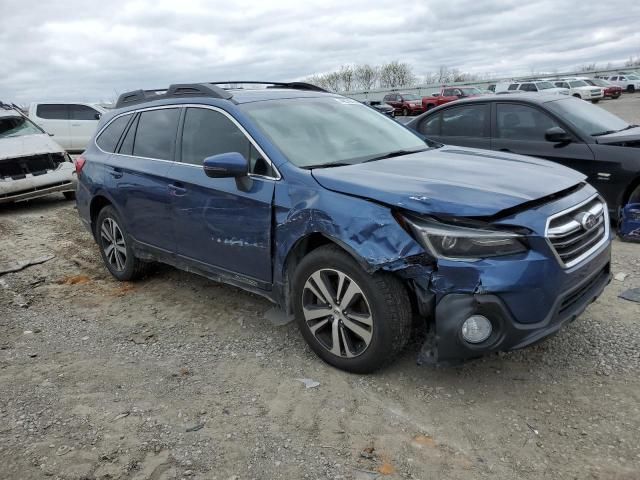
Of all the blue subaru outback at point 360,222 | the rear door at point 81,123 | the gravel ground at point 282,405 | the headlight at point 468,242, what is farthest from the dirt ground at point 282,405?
the rear door at point 81,123

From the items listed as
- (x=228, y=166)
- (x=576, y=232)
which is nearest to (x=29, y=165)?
(x=228, y=166)

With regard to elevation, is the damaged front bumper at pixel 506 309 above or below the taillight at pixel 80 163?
below

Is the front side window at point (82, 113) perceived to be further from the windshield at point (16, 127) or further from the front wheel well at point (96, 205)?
the front wheel well at point (96, 205)

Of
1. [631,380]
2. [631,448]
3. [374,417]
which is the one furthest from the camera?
[631,380]

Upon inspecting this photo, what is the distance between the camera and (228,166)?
3.47m

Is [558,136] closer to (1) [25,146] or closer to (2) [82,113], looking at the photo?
(1) [25,146]

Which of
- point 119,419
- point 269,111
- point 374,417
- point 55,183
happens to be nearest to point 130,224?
point 269,111

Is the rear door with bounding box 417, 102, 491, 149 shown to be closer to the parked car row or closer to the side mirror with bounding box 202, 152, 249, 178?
the parked car row

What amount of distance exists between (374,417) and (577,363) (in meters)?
1.40

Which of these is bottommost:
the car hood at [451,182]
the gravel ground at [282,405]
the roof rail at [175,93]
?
the gravel ground at [282,405]

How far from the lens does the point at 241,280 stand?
3859 mm

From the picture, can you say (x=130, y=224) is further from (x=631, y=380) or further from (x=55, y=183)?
(x=55, y=183)

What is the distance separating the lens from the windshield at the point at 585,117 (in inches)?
249

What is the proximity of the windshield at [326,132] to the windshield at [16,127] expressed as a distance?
7487mm
